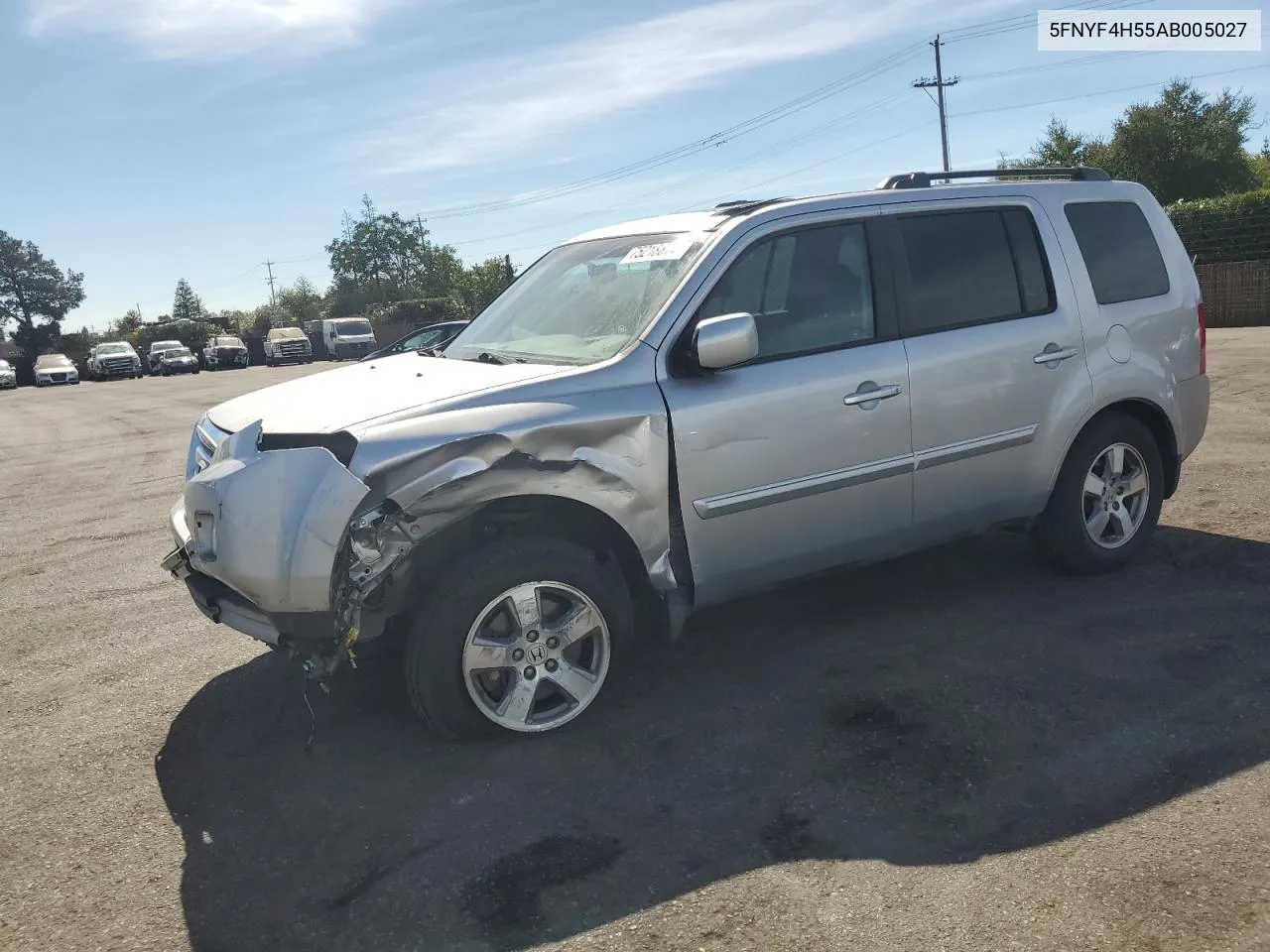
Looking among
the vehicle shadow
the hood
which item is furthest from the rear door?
the hood

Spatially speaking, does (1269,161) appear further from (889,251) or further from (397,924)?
(397,924)

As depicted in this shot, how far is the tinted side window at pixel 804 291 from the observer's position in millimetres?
4363

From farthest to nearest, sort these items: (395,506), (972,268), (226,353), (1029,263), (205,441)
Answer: (226,353), (1029,263), (972,268), (205,441), (395,506)

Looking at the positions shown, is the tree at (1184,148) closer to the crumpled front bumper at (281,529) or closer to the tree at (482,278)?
the crumpled front bumper at (281,529)

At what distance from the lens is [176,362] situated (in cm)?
4862

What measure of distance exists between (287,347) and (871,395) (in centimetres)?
4774

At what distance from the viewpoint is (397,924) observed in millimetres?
2891

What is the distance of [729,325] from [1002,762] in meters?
1.82

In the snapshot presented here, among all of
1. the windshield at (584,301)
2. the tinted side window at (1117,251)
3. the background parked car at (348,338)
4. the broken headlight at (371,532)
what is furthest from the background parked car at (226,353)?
the broken headlight at (371,532)

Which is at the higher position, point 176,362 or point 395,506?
point 176,362

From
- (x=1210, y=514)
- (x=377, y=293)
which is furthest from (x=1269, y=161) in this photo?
(x=377, y=293)

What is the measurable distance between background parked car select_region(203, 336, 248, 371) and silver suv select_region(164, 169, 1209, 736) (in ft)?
161

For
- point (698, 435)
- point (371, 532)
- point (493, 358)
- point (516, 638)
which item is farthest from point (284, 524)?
point (698, 435)

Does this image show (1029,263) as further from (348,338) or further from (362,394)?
(348,338)
